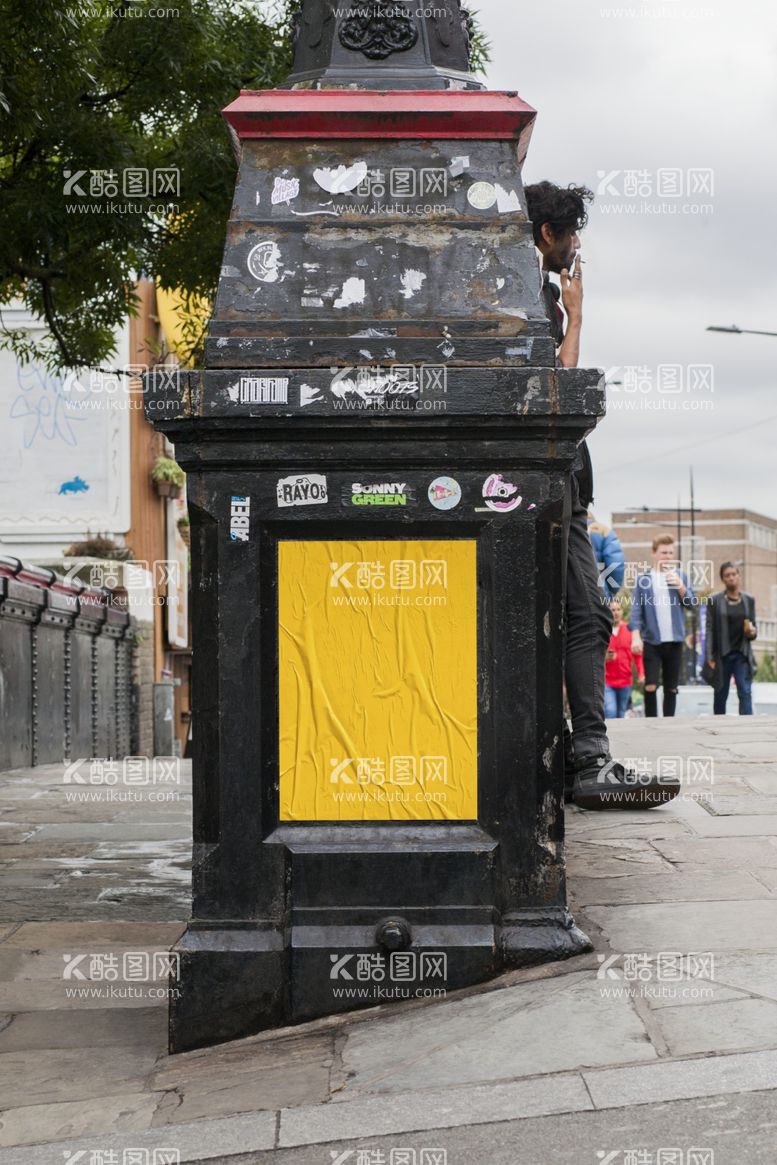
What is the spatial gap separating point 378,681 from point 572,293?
2.17 metres

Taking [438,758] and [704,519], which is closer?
[438,758]

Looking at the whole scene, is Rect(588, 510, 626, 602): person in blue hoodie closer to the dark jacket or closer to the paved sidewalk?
the paved sidewalk

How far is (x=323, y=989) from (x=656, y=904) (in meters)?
1.09

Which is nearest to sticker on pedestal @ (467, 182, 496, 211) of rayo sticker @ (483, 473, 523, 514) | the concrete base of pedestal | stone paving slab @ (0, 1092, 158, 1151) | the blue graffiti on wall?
rayo sticker @ (483, 473, 523, 514)

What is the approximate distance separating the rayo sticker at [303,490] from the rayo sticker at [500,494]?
43 cm

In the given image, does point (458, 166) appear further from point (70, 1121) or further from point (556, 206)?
point (70, 1121)

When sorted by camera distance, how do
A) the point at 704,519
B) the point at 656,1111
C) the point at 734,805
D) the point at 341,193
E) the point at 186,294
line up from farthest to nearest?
the point at 704,519
the point at 186,294
the point at 734,805
the point at 341,193
the point at 656,1111

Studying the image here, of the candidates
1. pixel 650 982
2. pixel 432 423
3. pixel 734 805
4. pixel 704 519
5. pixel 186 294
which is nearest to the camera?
pixel 650 982

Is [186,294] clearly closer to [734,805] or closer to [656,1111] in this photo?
[734,805]

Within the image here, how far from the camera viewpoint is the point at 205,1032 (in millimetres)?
3551

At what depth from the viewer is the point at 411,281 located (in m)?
3.81

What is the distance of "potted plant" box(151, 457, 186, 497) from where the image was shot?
959 inches

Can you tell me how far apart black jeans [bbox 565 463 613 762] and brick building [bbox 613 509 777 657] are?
85443 mm

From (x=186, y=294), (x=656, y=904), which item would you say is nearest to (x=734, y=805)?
(x=656, y=904)
